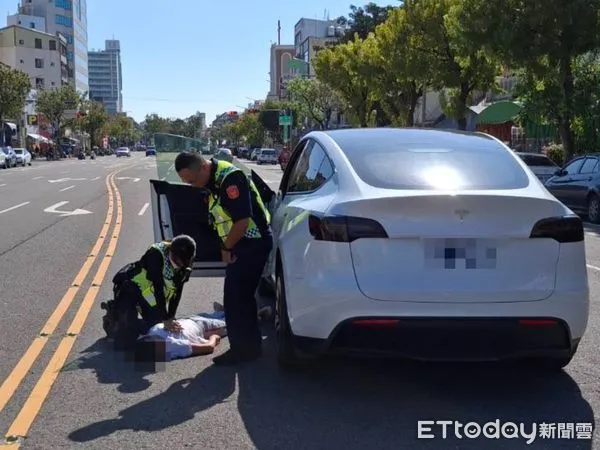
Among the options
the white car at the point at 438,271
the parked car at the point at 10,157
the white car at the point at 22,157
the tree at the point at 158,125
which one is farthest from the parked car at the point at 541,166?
the tree at the point at 158,125

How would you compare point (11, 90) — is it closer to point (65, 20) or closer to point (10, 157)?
point (10, 157)

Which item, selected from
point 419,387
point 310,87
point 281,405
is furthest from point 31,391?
point 310,87

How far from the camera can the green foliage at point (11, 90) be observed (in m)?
61.2

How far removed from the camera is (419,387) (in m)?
4.95

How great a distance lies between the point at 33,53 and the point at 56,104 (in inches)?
1388

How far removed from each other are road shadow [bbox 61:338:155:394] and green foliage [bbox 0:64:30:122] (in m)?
→ 61.0

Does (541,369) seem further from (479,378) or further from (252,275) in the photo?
(252,275)

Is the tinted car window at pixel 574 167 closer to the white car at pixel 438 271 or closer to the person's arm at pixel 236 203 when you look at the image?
the white car at pixel 438 271

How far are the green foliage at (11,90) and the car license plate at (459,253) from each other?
2482 inches

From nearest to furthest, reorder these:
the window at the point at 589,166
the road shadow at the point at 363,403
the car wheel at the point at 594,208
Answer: the road shadow at the point at 363,403 → the car wheel at the point at 594,208 → the window at the point at 589,166

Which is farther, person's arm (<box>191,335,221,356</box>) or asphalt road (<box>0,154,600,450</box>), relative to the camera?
person's arm (<box>191,335,221,356</box>)

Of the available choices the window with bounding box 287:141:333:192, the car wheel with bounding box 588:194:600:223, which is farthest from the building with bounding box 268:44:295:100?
the window with bounding box 287:141:333:192

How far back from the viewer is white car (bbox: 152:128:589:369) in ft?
14.1

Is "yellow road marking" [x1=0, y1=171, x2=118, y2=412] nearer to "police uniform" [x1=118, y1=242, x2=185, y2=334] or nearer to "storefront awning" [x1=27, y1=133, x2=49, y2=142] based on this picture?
"police uniform" [x1=118, y1=242, x2=185, y2=334]
